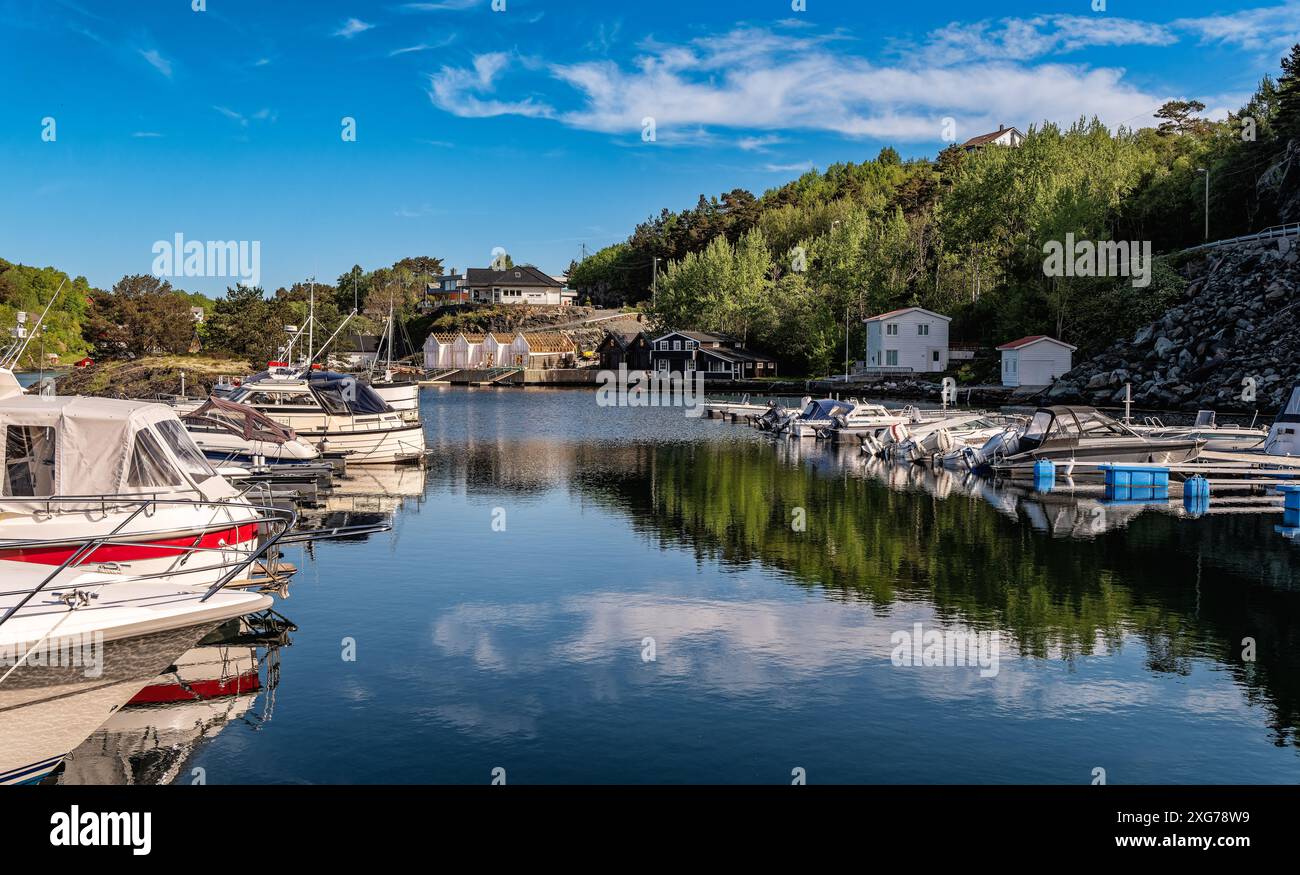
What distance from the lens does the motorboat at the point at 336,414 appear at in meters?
41.5

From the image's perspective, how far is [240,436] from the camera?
35781 millimetres

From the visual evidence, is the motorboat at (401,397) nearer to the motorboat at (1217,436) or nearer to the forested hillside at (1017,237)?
the motorboat at (1217,436)

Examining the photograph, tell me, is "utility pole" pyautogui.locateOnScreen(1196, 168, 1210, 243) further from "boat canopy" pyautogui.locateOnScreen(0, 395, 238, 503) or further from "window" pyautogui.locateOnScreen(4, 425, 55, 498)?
"window" pyautogui.locateOnScreen(4, 425, 55, 498)

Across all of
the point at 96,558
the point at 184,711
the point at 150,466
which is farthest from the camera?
the point at 150,466

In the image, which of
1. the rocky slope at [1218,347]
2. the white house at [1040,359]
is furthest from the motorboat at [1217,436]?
the white house at [1040,359]

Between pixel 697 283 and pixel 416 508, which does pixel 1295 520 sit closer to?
pixel 416 508

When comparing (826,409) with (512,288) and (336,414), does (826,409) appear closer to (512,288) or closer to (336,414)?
(336,414)

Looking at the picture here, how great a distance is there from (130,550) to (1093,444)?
3515 centimetres

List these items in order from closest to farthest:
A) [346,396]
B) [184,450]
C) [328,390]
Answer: [184,450], [328,390], [346,396]

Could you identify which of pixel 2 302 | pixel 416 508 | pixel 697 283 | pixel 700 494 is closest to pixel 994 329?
pixel 697 283

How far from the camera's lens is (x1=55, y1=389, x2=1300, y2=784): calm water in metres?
13.3

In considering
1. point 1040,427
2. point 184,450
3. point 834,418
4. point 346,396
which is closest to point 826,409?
point 834,418

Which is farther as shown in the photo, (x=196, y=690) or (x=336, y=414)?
(x=336, y=414)

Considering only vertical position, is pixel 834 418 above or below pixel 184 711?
above
